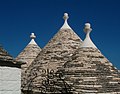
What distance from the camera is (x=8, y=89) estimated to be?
1023 centimetres

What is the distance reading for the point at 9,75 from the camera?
10312mm

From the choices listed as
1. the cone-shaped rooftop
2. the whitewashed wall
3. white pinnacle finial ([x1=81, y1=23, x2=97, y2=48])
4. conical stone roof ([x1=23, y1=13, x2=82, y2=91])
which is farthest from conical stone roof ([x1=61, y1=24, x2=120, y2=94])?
conical stone roof ([x1=23, y1=13, x2=82, y2=91])

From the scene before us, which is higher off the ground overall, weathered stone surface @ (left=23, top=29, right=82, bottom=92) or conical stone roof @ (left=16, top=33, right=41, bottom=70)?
conical stone roof @ (left=16, top=33, right=41, bottom=70)

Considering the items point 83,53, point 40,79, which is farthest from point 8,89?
point 40,79

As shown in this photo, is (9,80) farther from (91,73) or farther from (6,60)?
(91,73)

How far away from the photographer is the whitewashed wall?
33.2 feet

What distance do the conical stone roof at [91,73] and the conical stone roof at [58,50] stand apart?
315 centimetres

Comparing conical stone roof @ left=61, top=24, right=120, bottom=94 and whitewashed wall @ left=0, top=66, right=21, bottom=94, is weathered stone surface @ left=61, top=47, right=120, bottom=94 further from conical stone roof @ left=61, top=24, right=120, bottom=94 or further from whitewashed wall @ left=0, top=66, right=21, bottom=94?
whitewashed wall @ left=0, top=66, right=21, bottom=94

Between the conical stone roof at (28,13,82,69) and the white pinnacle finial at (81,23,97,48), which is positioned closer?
the white pinnacle finial at (81,23,97,48)

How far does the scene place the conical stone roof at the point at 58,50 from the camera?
16.6m

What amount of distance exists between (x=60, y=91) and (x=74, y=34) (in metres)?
5.77

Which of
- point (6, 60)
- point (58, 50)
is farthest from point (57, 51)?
point (6, 60)

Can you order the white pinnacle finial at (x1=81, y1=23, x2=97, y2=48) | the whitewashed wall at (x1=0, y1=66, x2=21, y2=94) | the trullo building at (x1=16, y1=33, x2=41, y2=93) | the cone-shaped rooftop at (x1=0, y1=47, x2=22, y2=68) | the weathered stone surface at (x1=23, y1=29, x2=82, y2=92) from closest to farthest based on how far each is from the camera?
1. the whitewashed wall at (x1=0, y1=66, x2=21, y2=94)
2. the cone-shaped rooftop at (x1=0, y1=47, x2=22, y2=68)
3. the white pinnacle finial at (x1=81, y1=23, x2=97, y2=48)
4. the weathered stone surface at (x1=23, y1=29, x2=82, y2=92)
5. the trullo building at (x1=16, y1=33, x2=41, y2=93)

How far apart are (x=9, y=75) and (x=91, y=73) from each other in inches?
131
